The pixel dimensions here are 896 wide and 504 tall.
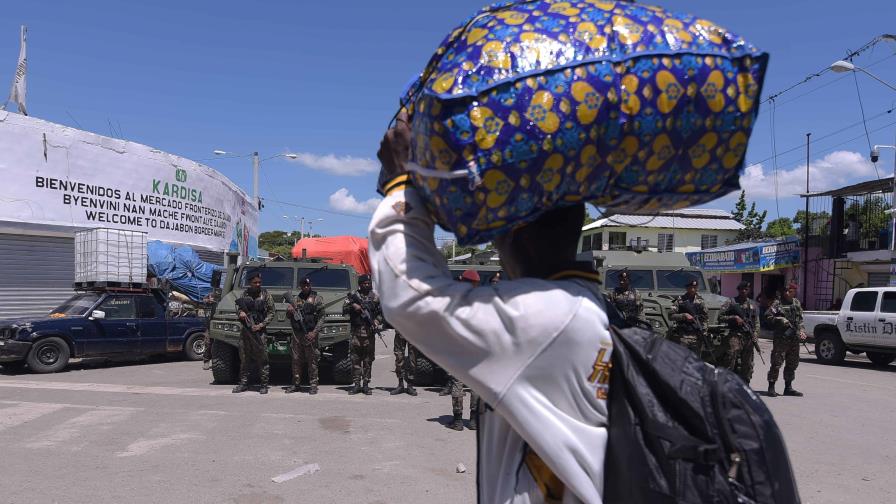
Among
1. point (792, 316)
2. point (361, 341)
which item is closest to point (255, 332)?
point (361, 341)

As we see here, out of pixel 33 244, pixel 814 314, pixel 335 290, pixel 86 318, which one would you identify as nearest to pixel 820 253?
pixel 814 314

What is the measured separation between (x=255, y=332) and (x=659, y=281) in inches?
277

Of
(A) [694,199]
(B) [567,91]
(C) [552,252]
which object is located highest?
(B) [567,91]

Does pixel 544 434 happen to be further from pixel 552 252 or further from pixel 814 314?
pixel 814 314

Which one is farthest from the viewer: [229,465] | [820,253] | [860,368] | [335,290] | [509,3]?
[820,253]

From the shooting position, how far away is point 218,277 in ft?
37.3

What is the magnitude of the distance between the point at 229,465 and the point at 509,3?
5458 millimetres

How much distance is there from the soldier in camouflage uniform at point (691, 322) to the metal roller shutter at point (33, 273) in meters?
14.6

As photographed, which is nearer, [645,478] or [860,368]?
[645,478]

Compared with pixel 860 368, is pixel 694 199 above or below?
above

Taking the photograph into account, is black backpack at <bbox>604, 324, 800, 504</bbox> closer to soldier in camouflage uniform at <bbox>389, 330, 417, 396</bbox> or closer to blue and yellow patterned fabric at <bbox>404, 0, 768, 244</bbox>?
blue and yellow patterned fabric at <bbox>404, 0, 768, 244</bbox>

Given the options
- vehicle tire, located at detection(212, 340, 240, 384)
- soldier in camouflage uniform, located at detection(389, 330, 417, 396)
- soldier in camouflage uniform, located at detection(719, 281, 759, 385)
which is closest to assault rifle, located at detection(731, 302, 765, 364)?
soldier in camouflage uniform, located at detection(719, 281, 759, 385)

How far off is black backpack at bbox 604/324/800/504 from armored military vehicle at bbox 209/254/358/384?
9.26 meters

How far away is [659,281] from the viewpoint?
12.0 metres
